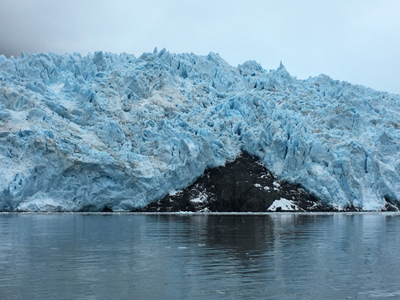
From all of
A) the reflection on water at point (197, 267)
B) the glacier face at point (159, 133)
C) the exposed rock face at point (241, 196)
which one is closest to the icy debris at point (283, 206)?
the exposed rock face at point (241, 196)

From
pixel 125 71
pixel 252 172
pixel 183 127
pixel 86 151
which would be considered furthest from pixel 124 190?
pixel 125 71

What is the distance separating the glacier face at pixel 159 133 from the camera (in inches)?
1628

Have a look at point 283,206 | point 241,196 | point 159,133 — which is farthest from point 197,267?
point 283,206

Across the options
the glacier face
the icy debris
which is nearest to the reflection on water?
the glacier face

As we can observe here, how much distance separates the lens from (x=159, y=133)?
4741cm

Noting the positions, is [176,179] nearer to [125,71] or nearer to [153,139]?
[153,139]

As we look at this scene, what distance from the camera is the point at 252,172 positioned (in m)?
49.6

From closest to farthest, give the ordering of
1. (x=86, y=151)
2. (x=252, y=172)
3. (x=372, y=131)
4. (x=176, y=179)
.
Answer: (x=86, y=151) → (x=176, y=179) → (x=252, y=172) → (x=372, y=131)

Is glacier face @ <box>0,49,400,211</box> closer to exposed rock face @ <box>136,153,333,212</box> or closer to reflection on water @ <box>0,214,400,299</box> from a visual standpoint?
exposed rock face @ <box>136,153,333,212</box>

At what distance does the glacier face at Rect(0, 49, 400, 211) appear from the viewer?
41.3 m

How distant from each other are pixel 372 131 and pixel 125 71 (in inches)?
1290

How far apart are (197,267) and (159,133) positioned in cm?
3506

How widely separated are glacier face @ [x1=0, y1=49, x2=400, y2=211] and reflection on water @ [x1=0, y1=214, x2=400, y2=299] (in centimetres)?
2068

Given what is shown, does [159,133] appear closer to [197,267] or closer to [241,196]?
[241,196]
